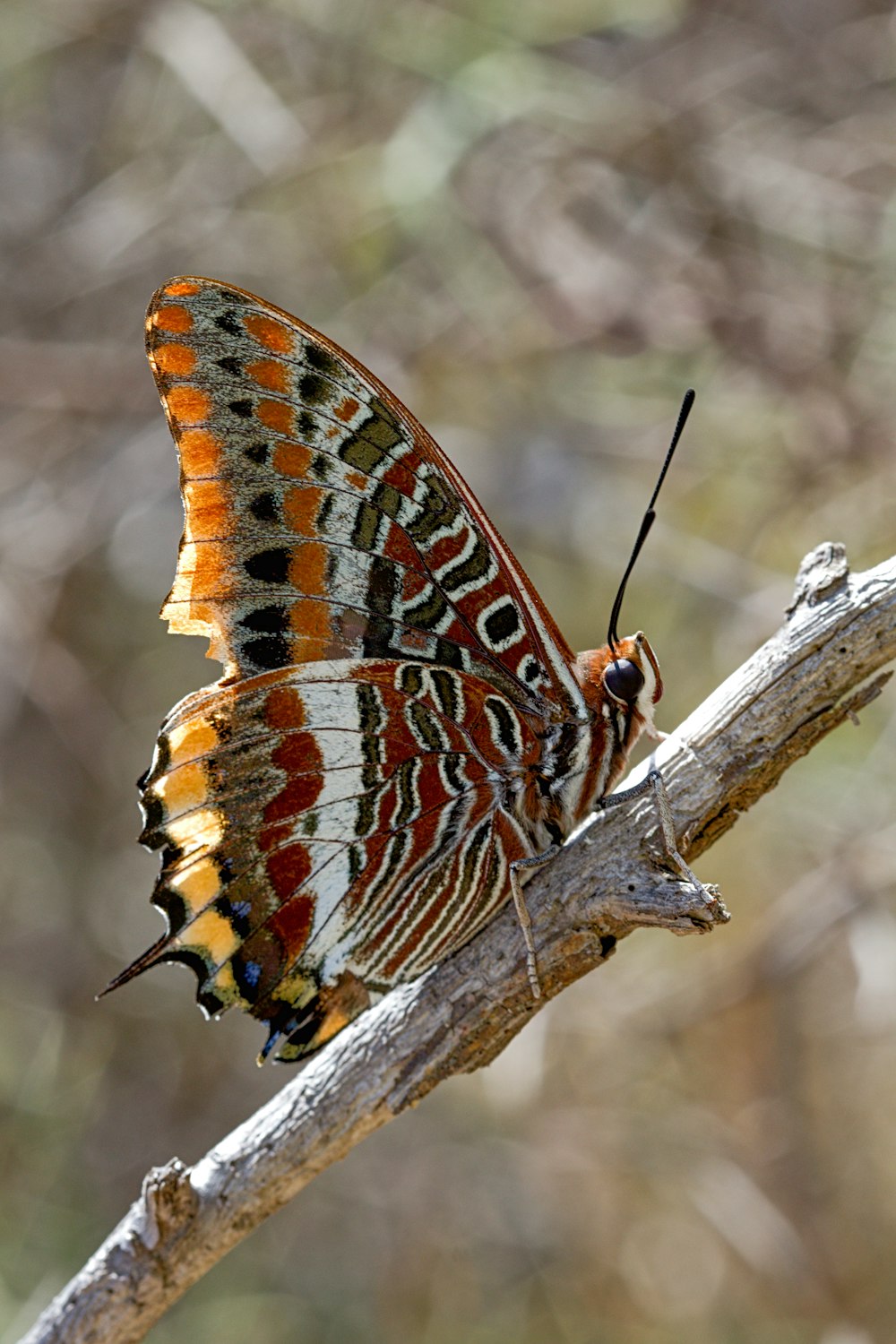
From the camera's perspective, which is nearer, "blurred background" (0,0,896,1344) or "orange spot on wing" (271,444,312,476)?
"orange spot on wing" (271,444,312,476)

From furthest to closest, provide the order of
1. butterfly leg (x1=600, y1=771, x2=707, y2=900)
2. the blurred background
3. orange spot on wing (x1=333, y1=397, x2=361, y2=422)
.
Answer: the blurred background → orange spot on wing (x1=333, y1=397, x2=361, y2=422) → butterfly leg (x1=600, y1=771, x2=707, y2=900)

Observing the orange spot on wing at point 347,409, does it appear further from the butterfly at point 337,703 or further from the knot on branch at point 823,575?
the knot on branch at point 823,575

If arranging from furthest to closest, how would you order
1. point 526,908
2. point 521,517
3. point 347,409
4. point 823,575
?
point 521,517 < point 347,409 < point 526,908 < point 823,575

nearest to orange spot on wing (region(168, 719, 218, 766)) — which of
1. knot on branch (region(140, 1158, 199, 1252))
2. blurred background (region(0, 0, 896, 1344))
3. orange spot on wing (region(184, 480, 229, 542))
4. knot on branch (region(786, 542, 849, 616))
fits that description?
orange spot on wing (region(184, 480, 229, 542))

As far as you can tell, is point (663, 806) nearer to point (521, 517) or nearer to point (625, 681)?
point (625, 681)

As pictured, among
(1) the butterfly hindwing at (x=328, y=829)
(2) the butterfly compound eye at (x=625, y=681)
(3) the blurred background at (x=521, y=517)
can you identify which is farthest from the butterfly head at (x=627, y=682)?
(3) the blurred background at (x=521, y=517)

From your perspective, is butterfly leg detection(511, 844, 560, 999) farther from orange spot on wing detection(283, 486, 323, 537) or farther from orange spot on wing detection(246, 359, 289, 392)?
orange spot on wing detection(246, 359, 289, 392)

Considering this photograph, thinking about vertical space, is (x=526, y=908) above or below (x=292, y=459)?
below

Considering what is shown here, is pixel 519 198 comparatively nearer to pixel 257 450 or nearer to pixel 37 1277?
pixel 257 450

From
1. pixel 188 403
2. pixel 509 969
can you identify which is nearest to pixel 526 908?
pixel 509 969
